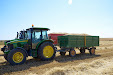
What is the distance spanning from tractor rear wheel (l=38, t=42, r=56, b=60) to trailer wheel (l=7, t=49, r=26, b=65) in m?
1.28

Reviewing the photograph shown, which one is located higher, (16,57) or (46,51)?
(46,51)

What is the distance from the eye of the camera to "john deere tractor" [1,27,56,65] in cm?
744

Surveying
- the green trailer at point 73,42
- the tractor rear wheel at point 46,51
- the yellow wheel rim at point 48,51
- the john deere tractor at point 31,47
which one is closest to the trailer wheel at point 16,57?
the john deere tractor at point 31,47

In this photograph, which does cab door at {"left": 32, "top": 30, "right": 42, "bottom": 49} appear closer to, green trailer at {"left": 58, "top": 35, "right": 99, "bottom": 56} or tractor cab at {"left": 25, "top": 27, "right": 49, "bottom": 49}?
tractor cab at {"left": 25, "top": 27, "right": 49, "bottom": 49}

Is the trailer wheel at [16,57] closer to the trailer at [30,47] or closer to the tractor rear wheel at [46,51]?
the trailer at [30,47]

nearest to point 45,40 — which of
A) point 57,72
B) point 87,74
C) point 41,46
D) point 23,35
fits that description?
point 41,46

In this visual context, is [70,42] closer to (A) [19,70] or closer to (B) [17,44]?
(B) [17,44]

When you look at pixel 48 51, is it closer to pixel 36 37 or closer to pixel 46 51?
pixel 46 51

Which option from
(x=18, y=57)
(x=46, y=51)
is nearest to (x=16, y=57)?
(x=18, y=57)

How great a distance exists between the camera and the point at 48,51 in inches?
345

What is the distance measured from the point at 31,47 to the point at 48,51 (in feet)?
4.59

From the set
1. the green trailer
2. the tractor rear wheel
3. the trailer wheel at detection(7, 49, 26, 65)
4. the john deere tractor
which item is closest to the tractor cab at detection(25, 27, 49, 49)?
the john deere tractor

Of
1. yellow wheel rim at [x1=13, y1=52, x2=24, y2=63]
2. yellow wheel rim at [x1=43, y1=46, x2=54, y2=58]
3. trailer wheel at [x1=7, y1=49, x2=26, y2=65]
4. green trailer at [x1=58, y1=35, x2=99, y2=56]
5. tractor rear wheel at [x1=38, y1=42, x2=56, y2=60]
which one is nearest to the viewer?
trailer wheel at [x1=7, y1=49, x2=26, y2=65]

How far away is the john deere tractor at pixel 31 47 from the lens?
24.4 ft
